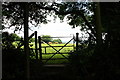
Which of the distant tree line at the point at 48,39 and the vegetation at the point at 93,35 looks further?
the distant tree line at the point at 48,39

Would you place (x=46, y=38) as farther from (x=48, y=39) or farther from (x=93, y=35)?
(x=93, y=35)

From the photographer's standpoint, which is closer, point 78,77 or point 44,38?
point 78,77

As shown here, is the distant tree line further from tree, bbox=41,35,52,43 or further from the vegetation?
the vegetation

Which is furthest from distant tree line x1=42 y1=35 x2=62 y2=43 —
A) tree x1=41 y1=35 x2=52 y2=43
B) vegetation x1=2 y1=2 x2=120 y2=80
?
vegetation x1=2 y1=2 x2=120 y2=80

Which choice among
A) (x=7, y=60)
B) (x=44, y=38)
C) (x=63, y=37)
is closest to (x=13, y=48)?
(x=7, y=60)

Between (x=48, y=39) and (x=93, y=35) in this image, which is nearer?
(x=93, y=35)

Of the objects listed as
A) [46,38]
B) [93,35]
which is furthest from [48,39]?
[93,35]

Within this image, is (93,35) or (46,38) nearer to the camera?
(93,35)

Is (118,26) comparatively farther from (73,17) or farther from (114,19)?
(73,17)

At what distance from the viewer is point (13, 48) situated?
15.0 ft

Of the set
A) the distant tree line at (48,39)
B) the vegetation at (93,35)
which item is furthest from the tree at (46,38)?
the vegetation at (93,35)

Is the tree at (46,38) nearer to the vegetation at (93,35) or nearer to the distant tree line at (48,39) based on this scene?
the distant tree line at (48,39)

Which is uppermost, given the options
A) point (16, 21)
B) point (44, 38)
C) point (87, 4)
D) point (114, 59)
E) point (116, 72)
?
point (87, 4)

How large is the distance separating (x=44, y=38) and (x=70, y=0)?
96.0 inches
